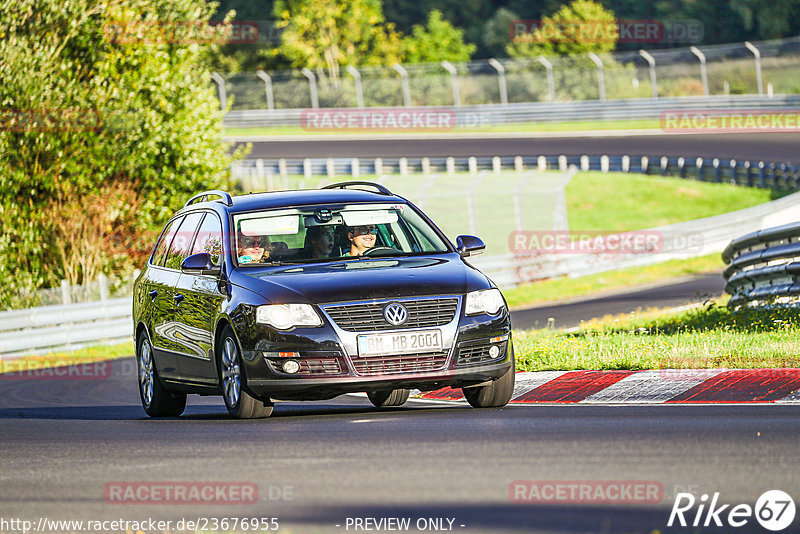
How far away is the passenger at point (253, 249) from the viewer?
10.7 m

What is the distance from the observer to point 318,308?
9641 mm

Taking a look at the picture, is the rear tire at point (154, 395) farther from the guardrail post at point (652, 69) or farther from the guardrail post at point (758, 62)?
the guardrail post at point (652, 69)

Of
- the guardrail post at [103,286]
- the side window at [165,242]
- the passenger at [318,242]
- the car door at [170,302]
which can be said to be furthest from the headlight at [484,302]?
the guardrail post at [103,286]

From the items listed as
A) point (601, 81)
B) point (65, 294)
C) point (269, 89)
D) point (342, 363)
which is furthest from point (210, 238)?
point (269, 89)

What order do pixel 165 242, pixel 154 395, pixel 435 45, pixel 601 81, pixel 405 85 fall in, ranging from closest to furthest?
pixel 154 395 → pixel 165 242 → pixel 601 81 → pixel 405 85 → pixel 435 45

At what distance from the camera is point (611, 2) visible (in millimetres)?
77250

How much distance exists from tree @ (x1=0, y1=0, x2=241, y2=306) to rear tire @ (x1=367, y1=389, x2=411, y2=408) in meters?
16.3

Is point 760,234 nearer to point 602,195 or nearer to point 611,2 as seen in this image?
point 602,195

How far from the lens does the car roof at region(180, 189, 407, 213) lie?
11109mm

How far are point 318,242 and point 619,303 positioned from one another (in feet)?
47.2

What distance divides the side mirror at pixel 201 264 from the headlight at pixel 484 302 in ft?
6.54

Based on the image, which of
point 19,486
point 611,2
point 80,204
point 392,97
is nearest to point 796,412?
point 19,486

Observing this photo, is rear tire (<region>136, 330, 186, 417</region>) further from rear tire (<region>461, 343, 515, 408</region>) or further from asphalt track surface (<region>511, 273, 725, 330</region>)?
asphalt track surface (<region>511, 273, 725, 330</region>)

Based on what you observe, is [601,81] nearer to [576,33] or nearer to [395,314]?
[576,33]
